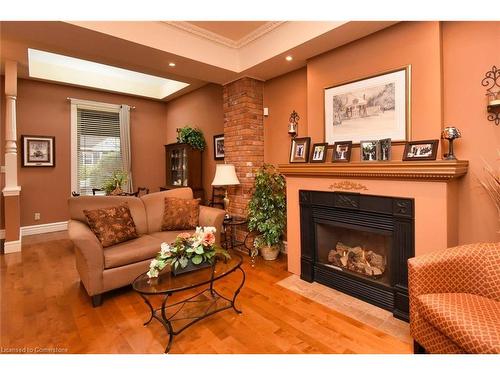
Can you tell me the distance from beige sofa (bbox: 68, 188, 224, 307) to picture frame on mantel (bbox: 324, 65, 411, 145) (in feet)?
5.91

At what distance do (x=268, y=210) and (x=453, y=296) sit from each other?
7.19ft

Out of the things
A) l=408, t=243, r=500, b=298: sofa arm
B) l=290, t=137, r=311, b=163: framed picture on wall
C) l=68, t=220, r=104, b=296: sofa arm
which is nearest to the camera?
l=408, t=243, r=500, b=298: sofa arm

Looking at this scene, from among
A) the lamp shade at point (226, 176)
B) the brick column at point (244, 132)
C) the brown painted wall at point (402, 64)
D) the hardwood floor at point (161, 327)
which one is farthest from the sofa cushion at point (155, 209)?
the brown painted wall at point (402, 64)

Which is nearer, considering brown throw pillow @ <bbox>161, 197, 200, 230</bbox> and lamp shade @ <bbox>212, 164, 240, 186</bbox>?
brown throw pillow @ <bbox>161, 197, 200, 230</bbox>

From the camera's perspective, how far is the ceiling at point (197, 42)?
2.58m

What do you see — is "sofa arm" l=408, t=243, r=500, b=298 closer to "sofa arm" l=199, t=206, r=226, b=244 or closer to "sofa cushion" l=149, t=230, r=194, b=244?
"sofa arm" l=199, t=206, r=226, b=244

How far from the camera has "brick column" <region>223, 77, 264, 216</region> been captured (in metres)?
3.89

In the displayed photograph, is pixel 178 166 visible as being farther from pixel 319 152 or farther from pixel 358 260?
pixel 358 260

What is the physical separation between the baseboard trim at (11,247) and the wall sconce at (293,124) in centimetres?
436

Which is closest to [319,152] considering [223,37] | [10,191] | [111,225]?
[223,37]

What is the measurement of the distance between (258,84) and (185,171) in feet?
6.92

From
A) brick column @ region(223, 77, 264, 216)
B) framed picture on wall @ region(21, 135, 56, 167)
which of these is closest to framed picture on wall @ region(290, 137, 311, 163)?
brick column @ region(223, 77, 264, 216)
